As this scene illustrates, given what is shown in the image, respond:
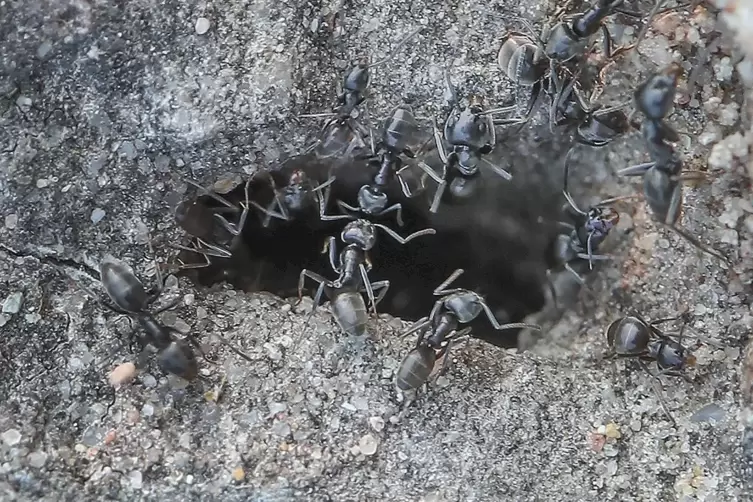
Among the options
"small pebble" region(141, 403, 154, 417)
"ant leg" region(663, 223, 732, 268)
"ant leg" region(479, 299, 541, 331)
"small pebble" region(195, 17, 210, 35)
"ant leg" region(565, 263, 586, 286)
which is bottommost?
"ant leg" region(479, 299, 541, 331)

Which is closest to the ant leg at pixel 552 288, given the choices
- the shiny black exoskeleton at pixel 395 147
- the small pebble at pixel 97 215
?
the shiny black exoskeleton at pixel 395 147

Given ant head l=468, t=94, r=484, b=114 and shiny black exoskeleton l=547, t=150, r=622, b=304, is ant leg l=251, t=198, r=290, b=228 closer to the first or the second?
ant head l=468, t=94, r=484, b=114

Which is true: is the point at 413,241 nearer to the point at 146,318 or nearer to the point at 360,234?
the point at 360,234

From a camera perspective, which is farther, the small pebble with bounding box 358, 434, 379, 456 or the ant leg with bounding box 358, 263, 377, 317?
the ant leg with bounding box 358, 263, 377, 317

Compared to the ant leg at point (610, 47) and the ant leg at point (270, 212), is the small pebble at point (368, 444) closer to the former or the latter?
the ant leg at point (270, 212)

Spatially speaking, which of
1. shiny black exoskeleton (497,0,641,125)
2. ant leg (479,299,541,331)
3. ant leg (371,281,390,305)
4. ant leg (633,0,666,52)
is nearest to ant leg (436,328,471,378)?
ant leg (479,299,541,331)

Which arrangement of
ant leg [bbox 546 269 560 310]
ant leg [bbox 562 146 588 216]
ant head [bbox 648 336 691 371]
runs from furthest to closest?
1. ant leg [bbox 546 269 560 310]
2. ant leg [bbox 562 146 588 216]
3. ant head [bbox 648 336 691 371]

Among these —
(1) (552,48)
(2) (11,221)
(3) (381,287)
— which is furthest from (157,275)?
(1) (552,48)
